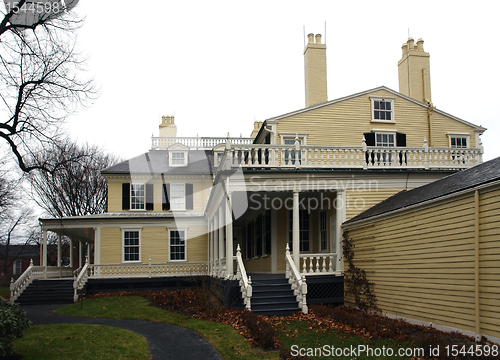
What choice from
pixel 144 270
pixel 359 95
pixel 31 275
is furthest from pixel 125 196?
pixel 359 95

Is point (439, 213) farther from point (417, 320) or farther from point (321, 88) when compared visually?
point (321, 88)

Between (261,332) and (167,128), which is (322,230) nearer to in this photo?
(261,332)

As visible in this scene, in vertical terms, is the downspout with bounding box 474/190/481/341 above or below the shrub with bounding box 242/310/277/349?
above

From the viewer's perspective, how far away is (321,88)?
21.1 m

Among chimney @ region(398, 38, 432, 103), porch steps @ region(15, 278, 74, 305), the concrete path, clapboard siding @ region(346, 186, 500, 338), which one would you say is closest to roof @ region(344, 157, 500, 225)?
clapboard siding @ region(346, 186, 500, 338)

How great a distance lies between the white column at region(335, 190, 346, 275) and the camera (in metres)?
14.4

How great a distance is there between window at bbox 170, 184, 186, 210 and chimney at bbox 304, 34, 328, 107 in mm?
11219

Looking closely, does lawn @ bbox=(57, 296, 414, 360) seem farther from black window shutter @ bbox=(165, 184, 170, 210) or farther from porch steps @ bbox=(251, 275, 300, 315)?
black window shutter @ bbox=(165, 184, 170, 210)

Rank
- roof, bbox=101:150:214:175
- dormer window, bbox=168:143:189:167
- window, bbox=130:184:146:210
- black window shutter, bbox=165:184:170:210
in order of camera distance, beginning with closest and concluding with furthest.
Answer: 1. window, bbox=130:184:146:210
2. roof, bbox=101:150:214:175
3. black window shutter, bbox=165:184:170:210
4. dormer window, bbox=168:143:189:167

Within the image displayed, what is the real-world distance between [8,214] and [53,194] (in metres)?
5.94

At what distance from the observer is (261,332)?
9.02 m

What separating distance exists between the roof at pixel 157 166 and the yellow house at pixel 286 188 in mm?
72

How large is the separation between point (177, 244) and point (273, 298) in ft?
45.9

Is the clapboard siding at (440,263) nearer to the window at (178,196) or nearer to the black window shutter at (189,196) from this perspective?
the black window shutter at (189,196)
